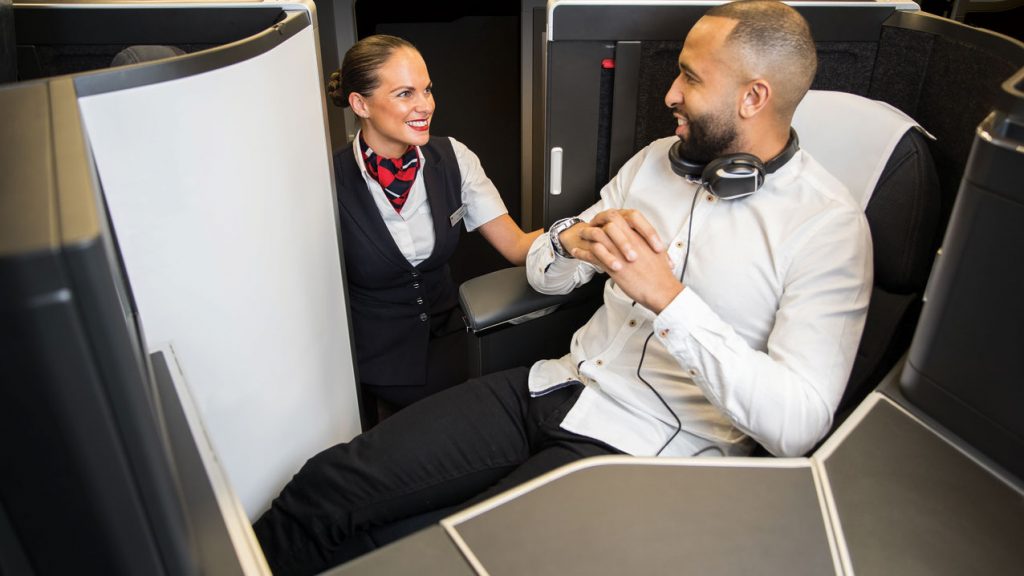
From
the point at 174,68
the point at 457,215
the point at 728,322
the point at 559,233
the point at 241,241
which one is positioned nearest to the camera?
the point at 174,68

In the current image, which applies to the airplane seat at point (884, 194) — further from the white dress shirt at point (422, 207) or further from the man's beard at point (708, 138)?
the white dress shirt at point (422, 207)

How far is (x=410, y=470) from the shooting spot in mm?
1122

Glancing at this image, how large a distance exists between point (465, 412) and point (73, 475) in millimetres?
869

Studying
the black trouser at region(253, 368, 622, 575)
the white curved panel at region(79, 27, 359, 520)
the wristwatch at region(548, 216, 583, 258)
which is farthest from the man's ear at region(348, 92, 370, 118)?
the black trouser at region(253, 368, 622, 575)

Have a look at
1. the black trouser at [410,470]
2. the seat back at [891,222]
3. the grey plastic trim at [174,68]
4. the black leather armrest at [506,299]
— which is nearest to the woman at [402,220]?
the black leather armrest at [506,299]

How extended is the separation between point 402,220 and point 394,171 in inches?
4.0

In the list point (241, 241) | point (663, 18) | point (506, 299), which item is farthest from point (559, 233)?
point (241, 241)

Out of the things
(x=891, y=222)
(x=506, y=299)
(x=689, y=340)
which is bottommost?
(x=506, y=299)

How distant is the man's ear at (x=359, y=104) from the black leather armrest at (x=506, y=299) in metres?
0.43

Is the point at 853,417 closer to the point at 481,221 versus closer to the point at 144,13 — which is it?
the point at 481,221

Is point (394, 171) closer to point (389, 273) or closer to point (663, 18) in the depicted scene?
point (389, 273)

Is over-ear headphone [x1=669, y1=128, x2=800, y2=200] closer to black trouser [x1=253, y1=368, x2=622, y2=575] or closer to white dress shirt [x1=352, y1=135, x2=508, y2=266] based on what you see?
black trouser [x1=253, y1=368, x2=622, y2=575]

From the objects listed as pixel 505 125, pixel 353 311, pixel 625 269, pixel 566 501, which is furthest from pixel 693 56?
pixel 505 125

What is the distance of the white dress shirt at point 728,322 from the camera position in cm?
94
